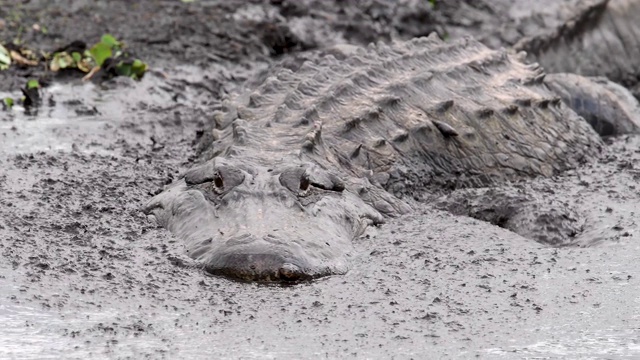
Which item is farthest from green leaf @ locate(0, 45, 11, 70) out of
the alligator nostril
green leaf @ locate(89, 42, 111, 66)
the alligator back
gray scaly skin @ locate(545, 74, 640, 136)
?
the alligator nostril

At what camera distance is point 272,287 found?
5281mm

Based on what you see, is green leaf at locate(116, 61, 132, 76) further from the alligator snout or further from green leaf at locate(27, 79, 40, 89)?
the alligator snout

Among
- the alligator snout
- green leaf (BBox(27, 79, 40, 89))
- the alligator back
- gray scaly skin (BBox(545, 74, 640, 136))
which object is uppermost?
the alligator snout

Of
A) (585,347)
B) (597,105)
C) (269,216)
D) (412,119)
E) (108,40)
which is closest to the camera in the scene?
(585,347)

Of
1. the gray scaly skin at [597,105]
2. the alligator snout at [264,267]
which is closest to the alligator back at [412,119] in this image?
the gray scaly skin at [597,105]

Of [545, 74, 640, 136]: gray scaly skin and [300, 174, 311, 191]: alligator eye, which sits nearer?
[300, 174, 311, 191]: alligator eye

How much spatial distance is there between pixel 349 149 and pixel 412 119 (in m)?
0.60

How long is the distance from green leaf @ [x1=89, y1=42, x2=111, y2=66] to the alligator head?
313 cm

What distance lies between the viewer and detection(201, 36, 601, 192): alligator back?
266 inches

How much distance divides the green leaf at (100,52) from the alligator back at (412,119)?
167cm

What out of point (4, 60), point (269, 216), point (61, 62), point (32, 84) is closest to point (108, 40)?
point (61, 62)

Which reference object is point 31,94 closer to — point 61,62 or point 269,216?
point 61,62

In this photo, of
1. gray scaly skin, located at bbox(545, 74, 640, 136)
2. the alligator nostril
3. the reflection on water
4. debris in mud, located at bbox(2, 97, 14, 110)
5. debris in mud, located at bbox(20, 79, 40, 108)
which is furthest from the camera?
gray scaly skin, located at bbox(545, 74, 640, 136)

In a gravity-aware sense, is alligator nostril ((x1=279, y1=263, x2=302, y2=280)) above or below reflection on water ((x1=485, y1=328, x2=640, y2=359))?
below
